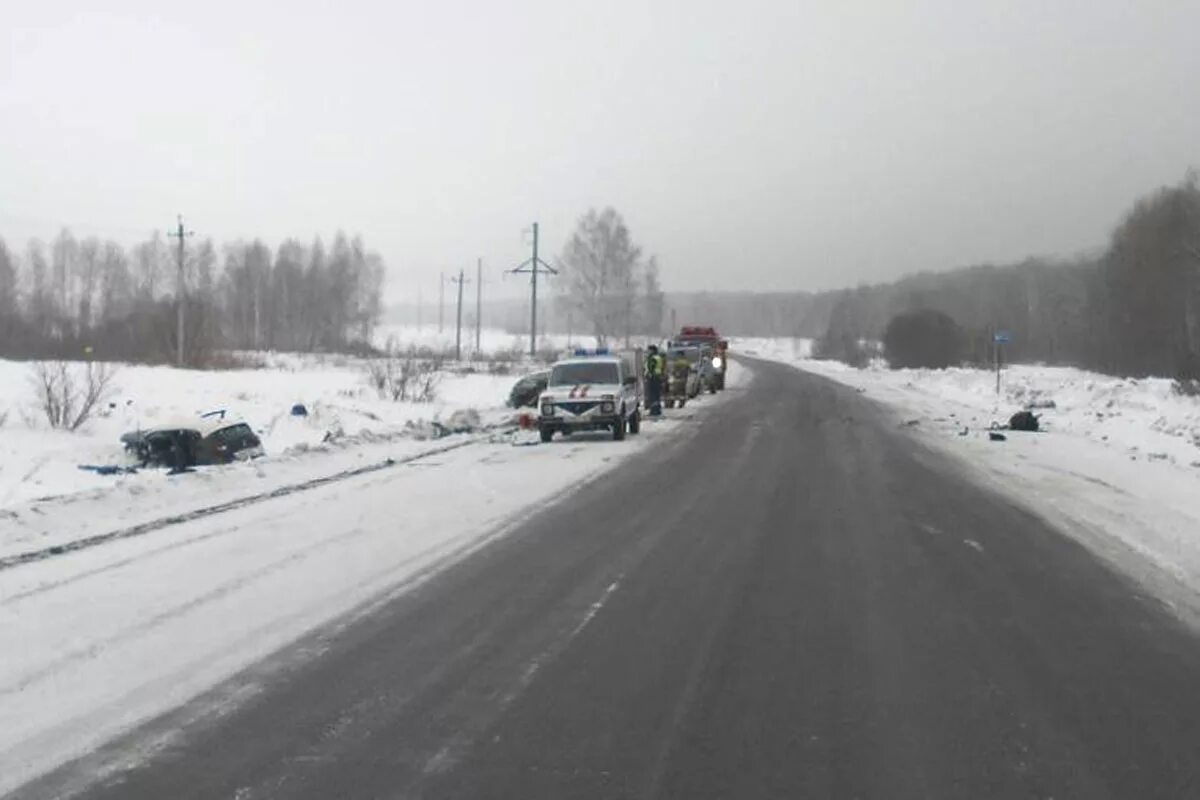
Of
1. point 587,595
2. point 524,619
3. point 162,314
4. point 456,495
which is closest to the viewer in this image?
point 524,619

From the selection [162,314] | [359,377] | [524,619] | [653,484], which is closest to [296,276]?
[162,314]

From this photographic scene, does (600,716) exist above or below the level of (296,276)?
below

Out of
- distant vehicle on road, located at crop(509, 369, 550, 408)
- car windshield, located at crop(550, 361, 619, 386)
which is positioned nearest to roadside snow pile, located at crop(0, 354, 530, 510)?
distant vehicle on road, located at crop(509, 369, 550, 408)

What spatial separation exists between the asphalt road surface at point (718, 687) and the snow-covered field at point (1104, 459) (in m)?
0.78

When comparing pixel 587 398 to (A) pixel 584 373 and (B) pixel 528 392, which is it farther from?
(B) pixel 528 392

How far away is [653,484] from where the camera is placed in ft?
55.6

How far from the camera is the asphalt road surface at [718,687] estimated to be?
5.05 m

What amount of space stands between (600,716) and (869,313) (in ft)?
605

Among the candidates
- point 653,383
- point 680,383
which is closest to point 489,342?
point 680,383

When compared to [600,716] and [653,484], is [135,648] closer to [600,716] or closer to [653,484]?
[600,716]

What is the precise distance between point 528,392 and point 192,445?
1740cm

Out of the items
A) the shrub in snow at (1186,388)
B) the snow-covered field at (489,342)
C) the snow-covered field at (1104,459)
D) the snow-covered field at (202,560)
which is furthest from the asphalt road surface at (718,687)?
the snow-covered field at (489,342)

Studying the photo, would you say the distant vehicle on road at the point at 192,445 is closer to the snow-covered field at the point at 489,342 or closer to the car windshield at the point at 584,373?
→ the car windshield at the point at 584,373

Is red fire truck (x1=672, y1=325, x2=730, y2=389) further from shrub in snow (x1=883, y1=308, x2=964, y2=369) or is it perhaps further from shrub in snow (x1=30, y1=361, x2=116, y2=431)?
shrub in snow (x1=883, y1=308, x2=964, y2=369)
